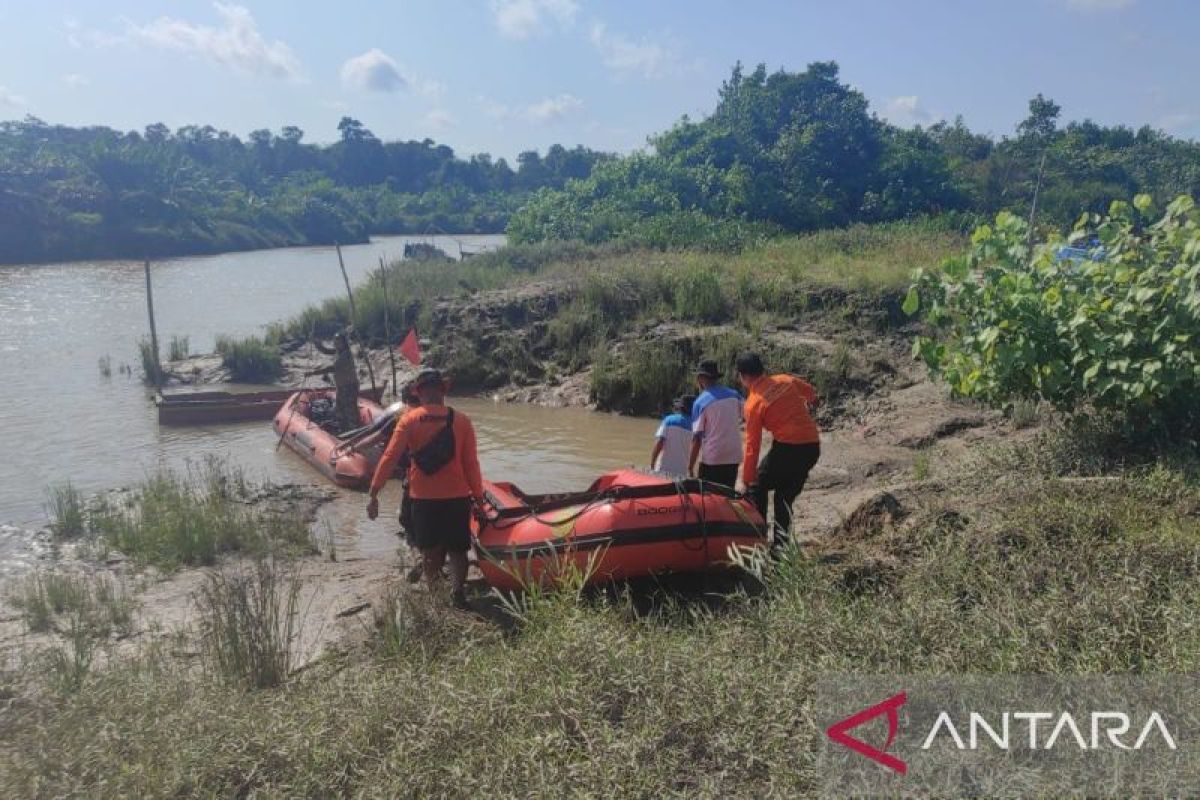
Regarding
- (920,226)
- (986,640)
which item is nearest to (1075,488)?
(986,640)

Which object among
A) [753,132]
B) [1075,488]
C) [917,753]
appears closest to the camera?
[917,753]

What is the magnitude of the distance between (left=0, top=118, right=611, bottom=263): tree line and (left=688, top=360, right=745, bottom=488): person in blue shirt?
3029cm

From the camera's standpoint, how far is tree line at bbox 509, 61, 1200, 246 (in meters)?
25.7

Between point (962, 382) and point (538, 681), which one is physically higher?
point (962, 382)

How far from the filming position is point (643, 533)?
5.93m

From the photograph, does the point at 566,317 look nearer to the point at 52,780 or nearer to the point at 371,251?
the point at 52,780

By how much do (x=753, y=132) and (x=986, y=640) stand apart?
27753mm

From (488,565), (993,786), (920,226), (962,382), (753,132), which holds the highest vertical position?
(753,132)

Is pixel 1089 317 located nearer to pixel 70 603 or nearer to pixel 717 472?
pixel 717 472

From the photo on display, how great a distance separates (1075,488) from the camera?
568cm

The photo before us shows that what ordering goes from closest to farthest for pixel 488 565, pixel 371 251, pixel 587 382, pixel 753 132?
pixel 488 565, pixel 587 382, pixel 753 132, pixel 371 251

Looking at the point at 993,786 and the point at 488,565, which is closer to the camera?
the point at 993,786

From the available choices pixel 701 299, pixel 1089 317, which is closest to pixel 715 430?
pixel 1089 317

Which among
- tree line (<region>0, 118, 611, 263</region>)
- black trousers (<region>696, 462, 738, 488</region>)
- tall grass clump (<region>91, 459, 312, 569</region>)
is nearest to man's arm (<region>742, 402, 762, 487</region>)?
black trousers (<region>696, 462, 738, 488</region>)
